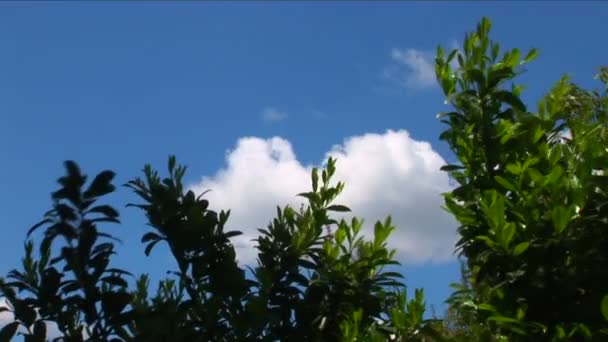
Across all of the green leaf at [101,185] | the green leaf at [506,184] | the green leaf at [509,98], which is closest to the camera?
the green leaf at [506,184]

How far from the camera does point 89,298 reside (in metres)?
6.62

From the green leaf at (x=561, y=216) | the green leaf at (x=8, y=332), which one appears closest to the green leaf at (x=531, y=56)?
the green leaf at (x=561, y=216)

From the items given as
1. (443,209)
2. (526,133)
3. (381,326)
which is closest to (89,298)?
(381,326)

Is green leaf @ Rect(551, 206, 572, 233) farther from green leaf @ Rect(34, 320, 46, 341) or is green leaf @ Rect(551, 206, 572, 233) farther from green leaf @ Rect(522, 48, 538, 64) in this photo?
green leaf @ Rect(34, 320, 46, 341)

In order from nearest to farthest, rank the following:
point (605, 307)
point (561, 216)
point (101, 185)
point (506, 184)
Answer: point (605, 307)
point (561, 216)
point (506, 184)
point (101, 185)

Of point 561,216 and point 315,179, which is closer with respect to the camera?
point 561,216

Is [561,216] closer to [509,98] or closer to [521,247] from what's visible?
[521,247]

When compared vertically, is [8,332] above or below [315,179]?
below

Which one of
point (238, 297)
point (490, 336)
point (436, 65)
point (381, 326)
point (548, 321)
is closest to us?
point (548, 321)

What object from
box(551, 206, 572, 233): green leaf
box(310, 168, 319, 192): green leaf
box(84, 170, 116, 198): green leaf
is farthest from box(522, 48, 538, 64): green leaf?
box(84, 170, 116, 198): green leaf

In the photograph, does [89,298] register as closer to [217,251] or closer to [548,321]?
[217,251]

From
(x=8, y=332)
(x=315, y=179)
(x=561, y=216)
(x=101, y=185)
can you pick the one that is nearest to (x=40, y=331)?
(x=8, y=332)

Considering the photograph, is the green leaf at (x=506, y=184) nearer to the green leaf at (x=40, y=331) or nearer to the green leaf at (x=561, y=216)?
the green leaf at (x=561, y=216)

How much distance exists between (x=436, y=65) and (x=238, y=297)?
7.23 ft
